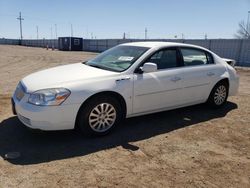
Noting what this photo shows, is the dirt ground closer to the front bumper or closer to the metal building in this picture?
the front bumper

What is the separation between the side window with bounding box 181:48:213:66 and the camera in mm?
6002

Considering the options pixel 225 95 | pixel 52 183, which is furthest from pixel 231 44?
pixel 52 183

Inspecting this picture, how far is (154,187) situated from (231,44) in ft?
62.1

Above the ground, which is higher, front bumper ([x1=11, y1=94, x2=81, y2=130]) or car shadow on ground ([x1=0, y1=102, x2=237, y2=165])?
front bumper ([x1=11, y1=94, x2=81, y2=130])

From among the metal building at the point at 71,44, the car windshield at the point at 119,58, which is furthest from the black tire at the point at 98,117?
the metal building at the point at 71,44

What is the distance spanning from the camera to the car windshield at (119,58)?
528 cm

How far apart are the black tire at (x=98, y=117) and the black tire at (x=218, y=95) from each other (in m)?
2.45

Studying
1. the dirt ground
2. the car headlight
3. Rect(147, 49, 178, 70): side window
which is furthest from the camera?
Rect(147, 49, 178, 70): side window

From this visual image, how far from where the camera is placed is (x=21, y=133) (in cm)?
495

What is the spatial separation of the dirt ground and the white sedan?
0.32 meters

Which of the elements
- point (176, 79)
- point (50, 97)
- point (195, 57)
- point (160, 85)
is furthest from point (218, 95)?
point (50, 97)

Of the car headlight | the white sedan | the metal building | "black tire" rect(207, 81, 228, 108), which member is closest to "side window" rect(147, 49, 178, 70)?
the white sedan

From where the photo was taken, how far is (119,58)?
5.63 m

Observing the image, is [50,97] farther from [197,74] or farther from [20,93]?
[197,74]
